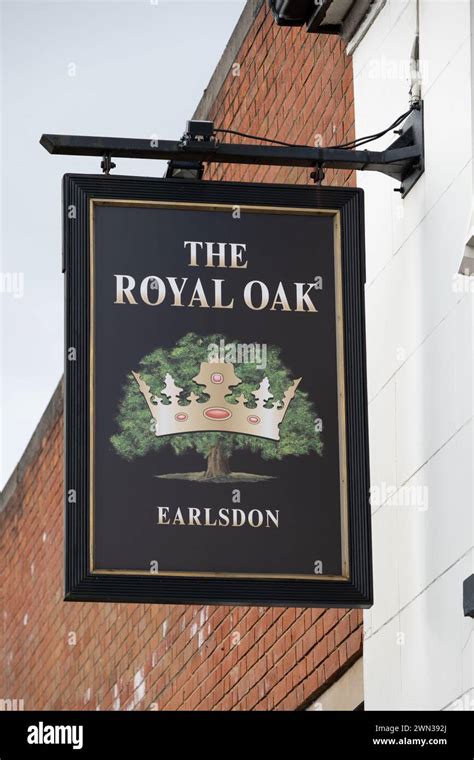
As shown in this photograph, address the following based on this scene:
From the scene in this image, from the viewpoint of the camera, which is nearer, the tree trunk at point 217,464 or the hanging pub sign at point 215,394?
the hanging pub sign at point 215,394

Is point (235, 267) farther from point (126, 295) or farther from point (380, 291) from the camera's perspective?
point (380, 291)

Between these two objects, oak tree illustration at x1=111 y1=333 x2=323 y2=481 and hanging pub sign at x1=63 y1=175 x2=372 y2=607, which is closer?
hanging pub sign at x1=63 y1=175 x2=372 y2=607

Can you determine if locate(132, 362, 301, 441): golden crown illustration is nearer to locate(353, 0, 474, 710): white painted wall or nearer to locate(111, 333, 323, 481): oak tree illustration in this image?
locate(111, 333, 323, 481): oak tree illustration

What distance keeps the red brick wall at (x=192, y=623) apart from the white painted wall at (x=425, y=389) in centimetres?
90

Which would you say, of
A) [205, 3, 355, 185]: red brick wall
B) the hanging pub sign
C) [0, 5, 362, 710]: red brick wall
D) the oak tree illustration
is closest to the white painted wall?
the hanging pub sign

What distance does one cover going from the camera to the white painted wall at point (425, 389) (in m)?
7.40

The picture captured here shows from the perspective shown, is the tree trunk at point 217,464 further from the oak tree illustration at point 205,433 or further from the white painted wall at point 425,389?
the white painted wall at point 425,389

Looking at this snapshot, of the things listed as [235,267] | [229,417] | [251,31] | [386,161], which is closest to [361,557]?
[229,417]

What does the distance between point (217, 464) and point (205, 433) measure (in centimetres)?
19

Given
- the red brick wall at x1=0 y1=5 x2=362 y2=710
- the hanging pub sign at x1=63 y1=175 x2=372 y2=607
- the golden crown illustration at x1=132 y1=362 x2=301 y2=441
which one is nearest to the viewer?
the hanging pub sign at x1=63 y1=175 x2=372 y2=607

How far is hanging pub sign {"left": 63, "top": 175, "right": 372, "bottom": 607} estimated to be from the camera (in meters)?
7.32

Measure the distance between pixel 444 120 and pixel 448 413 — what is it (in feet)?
4.60

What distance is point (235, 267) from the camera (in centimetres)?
783

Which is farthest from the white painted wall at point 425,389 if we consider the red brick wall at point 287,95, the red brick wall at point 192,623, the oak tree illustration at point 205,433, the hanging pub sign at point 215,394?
the red brick wall at point 287,95
